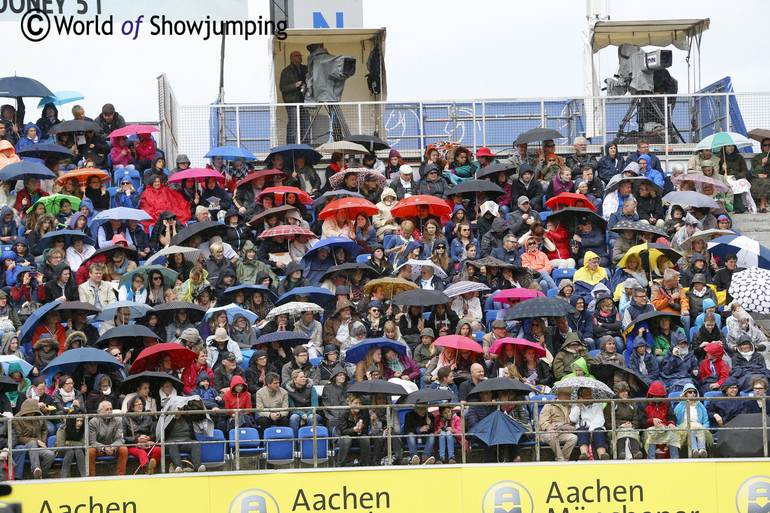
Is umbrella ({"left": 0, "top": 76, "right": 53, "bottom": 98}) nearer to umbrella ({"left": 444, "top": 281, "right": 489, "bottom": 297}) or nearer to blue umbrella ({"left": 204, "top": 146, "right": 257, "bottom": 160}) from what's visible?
blue umbrella ({"left": 204, "top": 146, "right": 257, "bottom": 160})

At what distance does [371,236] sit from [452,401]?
5.06 meters

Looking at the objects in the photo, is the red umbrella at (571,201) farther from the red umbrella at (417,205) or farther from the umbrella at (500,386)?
the umbrella at (500,386)

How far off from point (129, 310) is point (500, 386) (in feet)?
17.3

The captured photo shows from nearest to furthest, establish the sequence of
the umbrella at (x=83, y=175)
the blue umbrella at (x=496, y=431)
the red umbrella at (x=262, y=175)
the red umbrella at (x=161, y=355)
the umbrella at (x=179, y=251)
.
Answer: the blue umbrella at (x=496, y=431)
the red umbrella at (x=161, y=355)
the umbrella at (x=179, y=251)
the umbrella at (x=83, y=175)
the red umbrella at (x=262, y=175)

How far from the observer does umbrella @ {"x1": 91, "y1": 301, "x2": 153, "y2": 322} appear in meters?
19.7

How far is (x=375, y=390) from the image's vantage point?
17.7m

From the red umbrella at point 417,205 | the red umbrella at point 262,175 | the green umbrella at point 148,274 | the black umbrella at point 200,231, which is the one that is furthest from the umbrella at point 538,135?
the green umbrella at point 148,274

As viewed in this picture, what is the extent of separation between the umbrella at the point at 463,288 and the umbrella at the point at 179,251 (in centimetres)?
379

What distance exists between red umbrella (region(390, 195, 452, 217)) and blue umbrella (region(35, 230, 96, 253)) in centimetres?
466

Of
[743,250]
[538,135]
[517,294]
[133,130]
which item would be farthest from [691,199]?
[133,130]

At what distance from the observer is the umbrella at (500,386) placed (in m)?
17.7

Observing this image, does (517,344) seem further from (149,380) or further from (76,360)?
(76,360)

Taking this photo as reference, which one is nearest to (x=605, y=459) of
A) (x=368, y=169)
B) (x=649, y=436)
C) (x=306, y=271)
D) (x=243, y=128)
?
(x=649, y=436)

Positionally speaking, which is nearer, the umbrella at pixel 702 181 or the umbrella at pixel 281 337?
the umbrella at pixel 281 337
